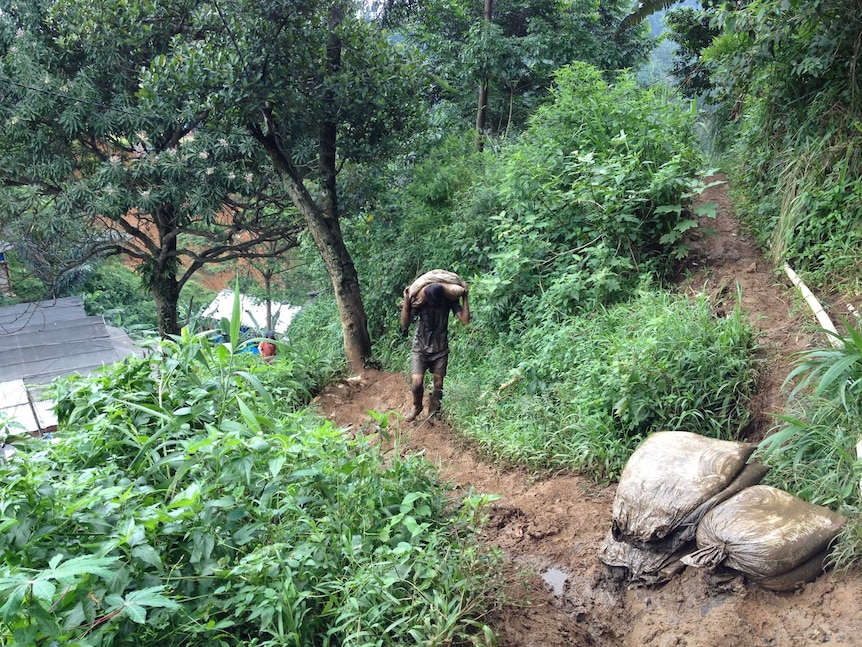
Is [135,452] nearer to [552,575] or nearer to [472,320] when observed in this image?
[552,575]

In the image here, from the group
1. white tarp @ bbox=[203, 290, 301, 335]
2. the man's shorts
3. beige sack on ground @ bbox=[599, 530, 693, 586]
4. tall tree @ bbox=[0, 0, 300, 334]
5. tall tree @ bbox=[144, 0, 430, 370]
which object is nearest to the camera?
beige sack on ground @ bbox=[599, 530, 693, 586]

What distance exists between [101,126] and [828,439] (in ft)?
28.8

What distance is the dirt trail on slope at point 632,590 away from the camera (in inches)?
104

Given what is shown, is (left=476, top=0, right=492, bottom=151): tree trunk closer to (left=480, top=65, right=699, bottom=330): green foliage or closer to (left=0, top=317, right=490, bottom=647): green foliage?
(left=480, top=65, right=699, bottom=330): green foliage

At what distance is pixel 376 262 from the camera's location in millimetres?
9344

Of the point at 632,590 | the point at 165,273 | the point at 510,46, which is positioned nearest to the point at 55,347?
the point at 165,273

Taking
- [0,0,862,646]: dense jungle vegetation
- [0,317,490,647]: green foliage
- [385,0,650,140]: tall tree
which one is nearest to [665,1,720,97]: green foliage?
[0,0,862,646]: dense jungle vegetation

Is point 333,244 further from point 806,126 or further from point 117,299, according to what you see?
point 117,299

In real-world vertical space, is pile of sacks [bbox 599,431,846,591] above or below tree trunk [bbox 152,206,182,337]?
below

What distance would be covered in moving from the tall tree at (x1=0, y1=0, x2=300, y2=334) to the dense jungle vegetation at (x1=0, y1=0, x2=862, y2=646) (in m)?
0.04

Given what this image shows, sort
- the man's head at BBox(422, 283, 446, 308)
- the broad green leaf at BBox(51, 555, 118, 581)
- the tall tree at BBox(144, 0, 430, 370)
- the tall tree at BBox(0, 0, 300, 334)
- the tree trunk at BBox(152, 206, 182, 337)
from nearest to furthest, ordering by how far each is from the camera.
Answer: the broad green leaf at BBox(51, 555, 118, 581)
the man's head at BBox(422, 283, 446, 308)
the tall tree at BBox(144, 0, 430, 370)
the tall tree at BBox(0, 0, 300, 334)
the tree trunk at BBox(152, 206, 182, 337)

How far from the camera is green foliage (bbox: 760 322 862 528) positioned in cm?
300

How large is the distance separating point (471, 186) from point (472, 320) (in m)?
2.29

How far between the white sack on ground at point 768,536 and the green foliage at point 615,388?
115 centimetres
